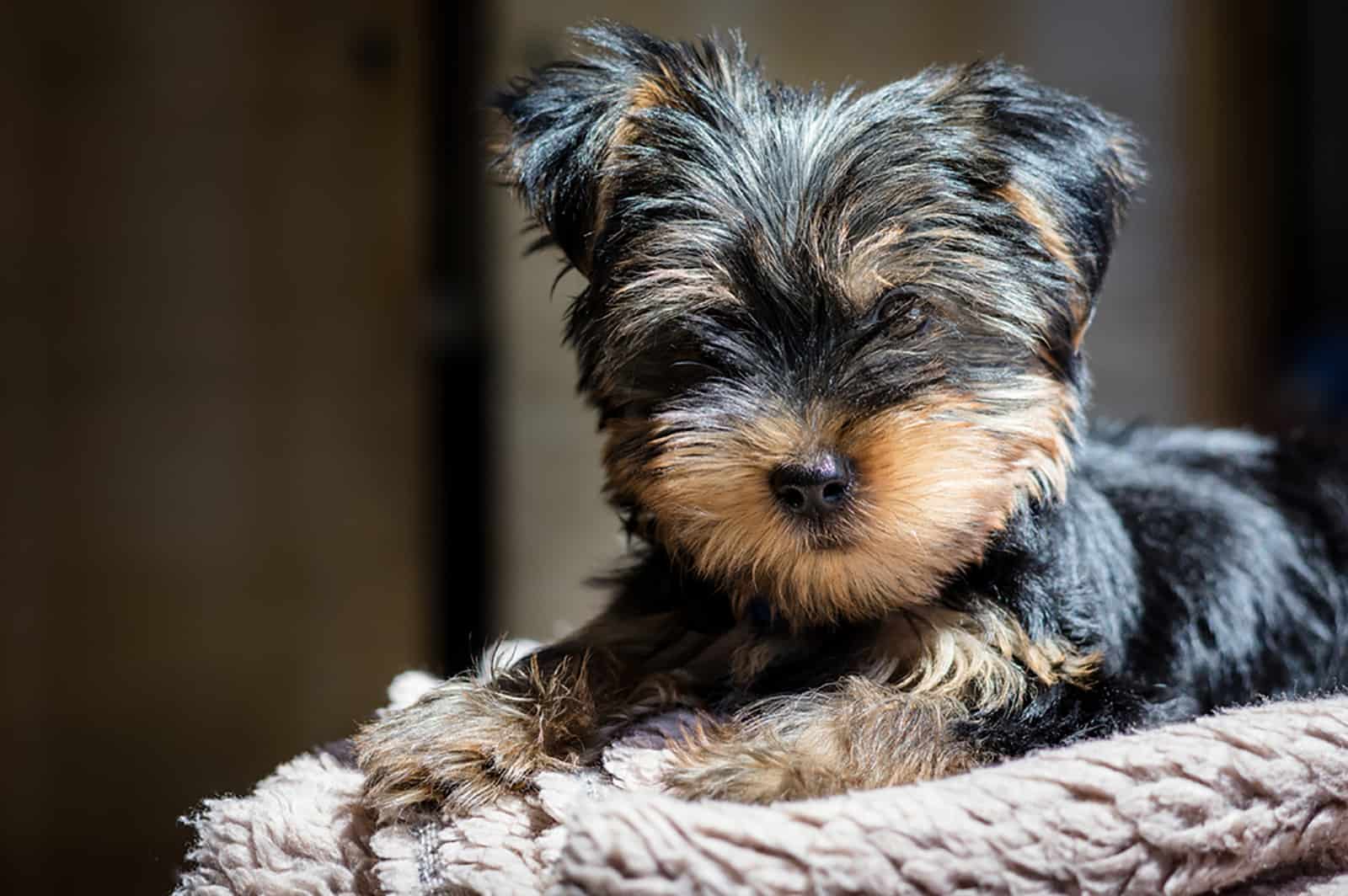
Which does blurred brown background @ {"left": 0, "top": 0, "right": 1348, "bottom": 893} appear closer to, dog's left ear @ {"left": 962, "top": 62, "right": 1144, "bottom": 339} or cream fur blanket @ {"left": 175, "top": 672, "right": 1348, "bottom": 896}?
cream fur blanket @ {"left": 175, "top": 672, "right": 1348, "bottom": 896}

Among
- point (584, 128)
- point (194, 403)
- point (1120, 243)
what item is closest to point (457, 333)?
point (194, 403)

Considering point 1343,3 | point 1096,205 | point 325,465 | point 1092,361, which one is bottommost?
point 325,465

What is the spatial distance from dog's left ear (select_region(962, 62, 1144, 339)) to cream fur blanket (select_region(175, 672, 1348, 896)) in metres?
0.75

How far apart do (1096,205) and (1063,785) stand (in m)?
0.95

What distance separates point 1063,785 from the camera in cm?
161

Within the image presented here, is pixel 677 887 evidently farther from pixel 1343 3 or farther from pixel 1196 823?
pixel 1343 3

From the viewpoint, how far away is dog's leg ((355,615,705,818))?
1862 mm

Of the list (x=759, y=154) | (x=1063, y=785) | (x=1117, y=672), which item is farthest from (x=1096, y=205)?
(x=1063, y=785)

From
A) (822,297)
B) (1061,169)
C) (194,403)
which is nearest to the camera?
(822,297)

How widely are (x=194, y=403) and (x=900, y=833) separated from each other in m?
3.55

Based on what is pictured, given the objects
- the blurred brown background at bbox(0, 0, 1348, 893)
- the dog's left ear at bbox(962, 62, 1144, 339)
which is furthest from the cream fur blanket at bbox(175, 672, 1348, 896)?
the blurred brown background at bbox(0, 0, 1348, 893)

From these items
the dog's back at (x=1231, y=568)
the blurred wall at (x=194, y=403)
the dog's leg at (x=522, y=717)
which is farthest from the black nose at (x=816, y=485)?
→ the blurred wall at (x=194, y=403)

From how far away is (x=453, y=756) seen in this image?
1.88 m

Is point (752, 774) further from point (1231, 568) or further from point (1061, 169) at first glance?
point (1231, 568)
